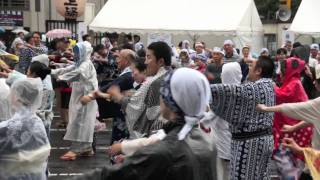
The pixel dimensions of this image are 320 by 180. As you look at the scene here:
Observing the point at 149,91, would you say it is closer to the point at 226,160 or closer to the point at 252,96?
the point at 252,96

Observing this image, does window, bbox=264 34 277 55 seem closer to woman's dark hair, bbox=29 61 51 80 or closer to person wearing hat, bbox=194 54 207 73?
person wearing hat, bbox=194 54 207 73

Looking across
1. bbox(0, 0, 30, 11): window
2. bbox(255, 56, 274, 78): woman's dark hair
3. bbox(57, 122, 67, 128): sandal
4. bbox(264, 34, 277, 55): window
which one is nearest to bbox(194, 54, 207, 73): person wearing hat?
bbox(57, 122, 67, 128): sandal

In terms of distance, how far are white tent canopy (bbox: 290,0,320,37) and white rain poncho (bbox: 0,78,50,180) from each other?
44.6ft

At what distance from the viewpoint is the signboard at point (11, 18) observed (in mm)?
28531

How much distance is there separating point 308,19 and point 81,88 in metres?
10.4

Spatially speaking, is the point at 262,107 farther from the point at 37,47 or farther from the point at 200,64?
the point at 37,47

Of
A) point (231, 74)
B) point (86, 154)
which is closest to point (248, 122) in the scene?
point (231, 74)

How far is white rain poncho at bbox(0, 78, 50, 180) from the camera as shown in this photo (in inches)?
180

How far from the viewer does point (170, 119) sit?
9.49 feet

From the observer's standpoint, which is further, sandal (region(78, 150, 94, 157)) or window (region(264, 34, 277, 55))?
window (region(264, 34, 277, 55))

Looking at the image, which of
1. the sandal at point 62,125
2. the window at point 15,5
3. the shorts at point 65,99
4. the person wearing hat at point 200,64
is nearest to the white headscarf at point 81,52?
the person wearing hat at point 200,64

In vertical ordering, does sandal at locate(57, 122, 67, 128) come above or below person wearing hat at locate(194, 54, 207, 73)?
below

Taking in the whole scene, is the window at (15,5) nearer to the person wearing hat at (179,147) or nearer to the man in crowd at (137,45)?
the man in crowd at (137,45)

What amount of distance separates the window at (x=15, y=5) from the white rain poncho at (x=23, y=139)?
2511cm
